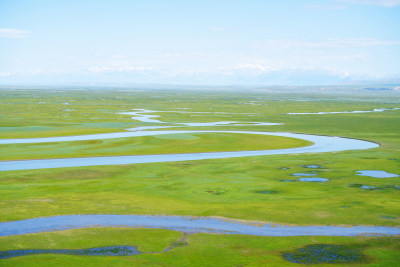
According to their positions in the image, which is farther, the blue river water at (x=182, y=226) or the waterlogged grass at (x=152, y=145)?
the waterlogged grass at (x=152, y=145)

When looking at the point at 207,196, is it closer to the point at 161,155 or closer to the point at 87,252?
the point at 87,252

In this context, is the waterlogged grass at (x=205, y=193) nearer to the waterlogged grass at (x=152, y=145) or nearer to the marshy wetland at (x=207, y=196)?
the marshy wetland at (x=207, y=196)

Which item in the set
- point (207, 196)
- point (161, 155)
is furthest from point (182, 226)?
point (161, 155)

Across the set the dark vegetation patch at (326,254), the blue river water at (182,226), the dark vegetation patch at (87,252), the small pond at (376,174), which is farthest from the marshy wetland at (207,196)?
the small pond at (376,174)

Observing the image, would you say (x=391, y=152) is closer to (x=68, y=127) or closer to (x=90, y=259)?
(x=90, y=259)

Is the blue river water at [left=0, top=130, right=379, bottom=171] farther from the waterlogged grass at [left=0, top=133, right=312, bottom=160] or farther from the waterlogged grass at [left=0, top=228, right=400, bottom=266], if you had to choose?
the waterlogged grass at [left=0, top=228, right=400, bottom=266]

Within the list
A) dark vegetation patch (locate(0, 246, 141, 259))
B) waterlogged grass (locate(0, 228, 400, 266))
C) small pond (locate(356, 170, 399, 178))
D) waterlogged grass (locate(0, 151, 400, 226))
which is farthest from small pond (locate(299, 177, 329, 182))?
dark vegetation patch (locate(0, 246, 141, 259))
